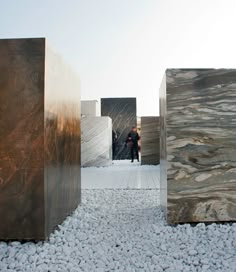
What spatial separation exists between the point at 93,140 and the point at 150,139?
183cm

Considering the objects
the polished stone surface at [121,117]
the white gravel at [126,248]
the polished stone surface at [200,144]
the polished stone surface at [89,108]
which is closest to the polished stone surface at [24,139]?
the white gravel at [126,248]

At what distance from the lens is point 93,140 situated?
10398 millimetres

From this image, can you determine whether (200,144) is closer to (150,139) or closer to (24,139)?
(24,139)

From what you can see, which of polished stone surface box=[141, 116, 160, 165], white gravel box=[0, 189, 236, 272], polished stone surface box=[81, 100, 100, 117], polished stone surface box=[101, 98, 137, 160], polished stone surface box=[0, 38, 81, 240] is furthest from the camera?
polished stone surface box=[81, 100, 100, 117]

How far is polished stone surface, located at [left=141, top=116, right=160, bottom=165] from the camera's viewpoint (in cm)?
1048

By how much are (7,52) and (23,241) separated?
5.52 feet

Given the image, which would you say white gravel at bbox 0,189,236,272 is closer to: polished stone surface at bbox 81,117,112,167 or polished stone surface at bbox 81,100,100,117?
polished stone surface at bbox 81,117,112,167

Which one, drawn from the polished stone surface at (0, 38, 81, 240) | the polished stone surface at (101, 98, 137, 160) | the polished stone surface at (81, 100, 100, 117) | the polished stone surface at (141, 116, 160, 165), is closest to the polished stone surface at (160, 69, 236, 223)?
the polished stone surface at (0, 38, 81, 240)

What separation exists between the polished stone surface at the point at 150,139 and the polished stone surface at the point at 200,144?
6966 millimetres

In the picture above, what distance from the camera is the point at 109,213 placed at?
A: 416 cm

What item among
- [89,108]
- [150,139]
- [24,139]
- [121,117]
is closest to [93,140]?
[150,139]

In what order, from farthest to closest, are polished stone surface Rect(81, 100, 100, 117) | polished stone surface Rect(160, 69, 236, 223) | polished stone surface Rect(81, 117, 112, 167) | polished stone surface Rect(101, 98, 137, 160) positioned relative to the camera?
polished stone surface Rect(81, 100, 100, 117)
polished stone surface Rect(101, 98, 137, 160)
polished stone surface Rect(81, 117, 112, 167)
polished stone surface Rect(160, 69, 236, 223)

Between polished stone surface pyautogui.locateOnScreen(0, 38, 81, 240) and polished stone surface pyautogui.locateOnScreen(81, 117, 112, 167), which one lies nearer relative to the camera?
polished stone surface pyautogui.locateOnScreen(0, 38, 81, 240)

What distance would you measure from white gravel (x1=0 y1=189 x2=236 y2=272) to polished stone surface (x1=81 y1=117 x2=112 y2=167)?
6513 millimetres
